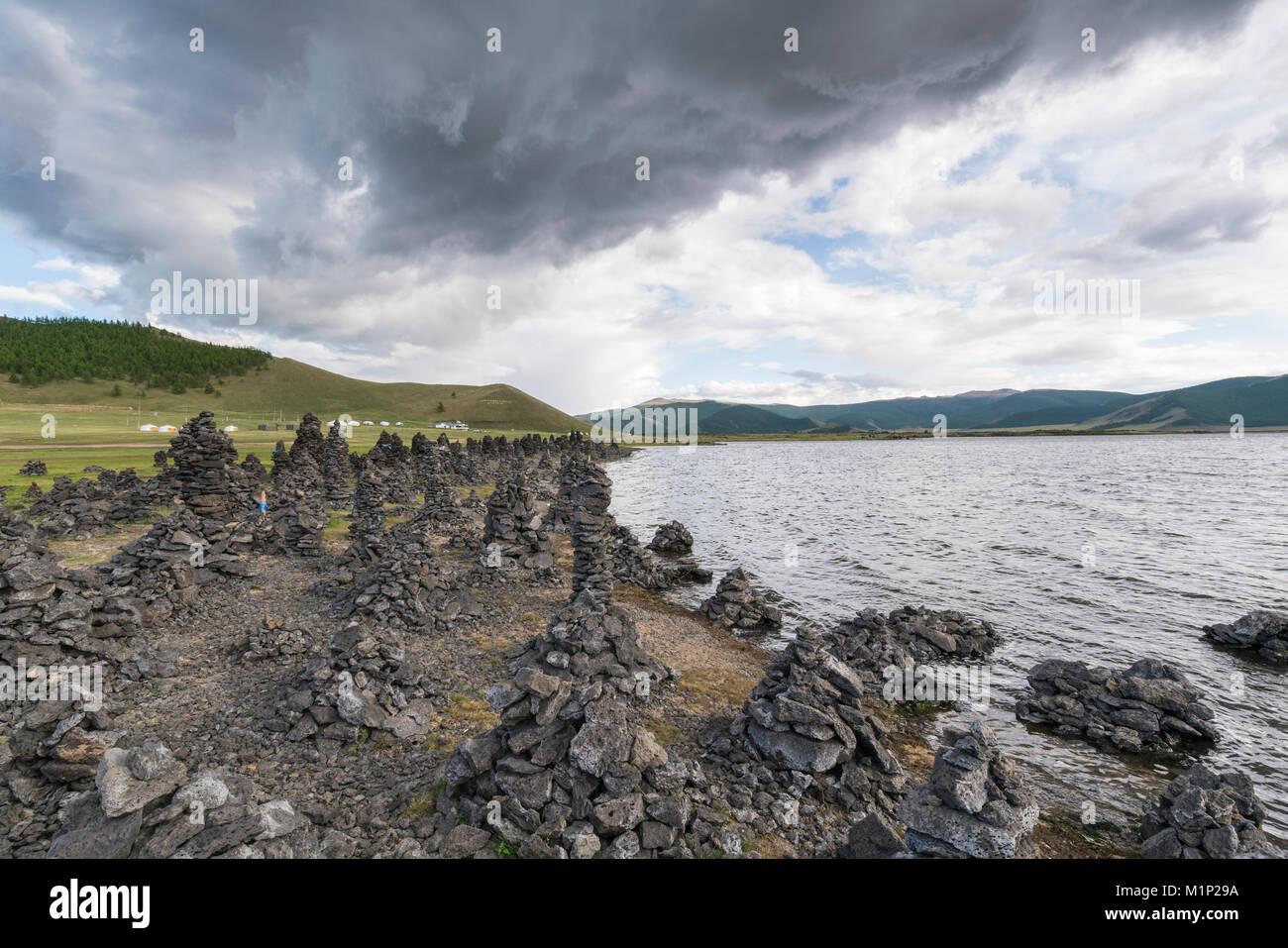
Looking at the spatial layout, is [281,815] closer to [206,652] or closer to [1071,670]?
[206,652]

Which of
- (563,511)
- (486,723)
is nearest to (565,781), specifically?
(486,723)

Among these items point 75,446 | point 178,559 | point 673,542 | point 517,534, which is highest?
point 75,446

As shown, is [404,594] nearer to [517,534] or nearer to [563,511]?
[517,534]

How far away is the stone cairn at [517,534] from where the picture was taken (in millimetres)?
31484

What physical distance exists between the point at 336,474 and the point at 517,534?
31.8 m

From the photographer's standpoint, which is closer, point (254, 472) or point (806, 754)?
point (806, 754)

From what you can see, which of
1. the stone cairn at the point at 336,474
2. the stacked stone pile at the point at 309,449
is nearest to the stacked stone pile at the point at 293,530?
the stone cairn at the point at 336,474

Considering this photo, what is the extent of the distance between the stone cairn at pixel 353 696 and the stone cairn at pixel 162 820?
14.7ft

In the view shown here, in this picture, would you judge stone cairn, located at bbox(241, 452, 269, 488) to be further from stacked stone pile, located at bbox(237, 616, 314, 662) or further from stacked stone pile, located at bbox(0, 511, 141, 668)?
stacked stone pile, located at bbox(237, 616, 314, 662)

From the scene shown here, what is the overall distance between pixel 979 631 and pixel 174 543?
37461 millimetres

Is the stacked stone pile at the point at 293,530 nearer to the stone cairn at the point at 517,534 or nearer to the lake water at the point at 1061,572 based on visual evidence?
the stone cairn at the point at 517,534

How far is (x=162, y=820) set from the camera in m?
7.89
